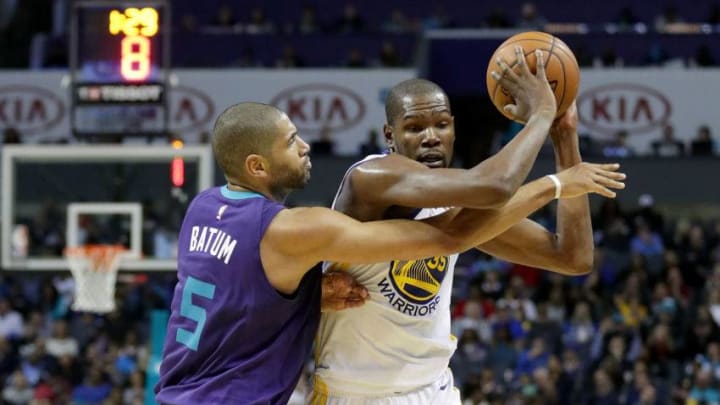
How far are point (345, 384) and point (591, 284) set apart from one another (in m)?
12.1

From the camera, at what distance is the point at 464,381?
14.9 meters

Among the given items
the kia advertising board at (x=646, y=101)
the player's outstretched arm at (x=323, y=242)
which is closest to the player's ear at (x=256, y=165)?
the player's outstretched arm at (x=323, y=242)

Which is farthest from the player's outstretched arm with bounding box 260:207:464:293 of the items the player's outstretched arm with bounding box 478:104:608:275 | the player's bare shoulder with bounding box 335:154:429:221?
the player's outstretched arm with bounding box 478:104:608:275

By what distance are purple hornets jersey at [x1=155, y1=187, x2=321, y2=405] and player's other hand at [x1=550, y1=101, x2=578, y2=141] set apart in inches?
52.6

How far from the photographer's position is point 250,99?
1992 cm

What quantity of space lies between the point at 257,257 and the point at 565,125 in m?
1.53

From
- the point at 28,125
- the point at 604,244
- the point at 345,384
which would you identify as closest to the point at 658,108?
the point at 604,244

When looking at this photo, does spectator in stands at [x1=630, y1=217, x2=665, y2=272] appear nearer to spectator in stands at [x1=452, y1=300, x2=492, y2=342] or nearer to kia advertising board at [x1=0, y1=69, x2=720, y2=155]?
kia advertising board at [x1=0, y1=69, x2=720, y2=155]

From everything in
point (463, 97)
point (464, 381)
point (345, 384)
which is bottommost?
point (464, 381)

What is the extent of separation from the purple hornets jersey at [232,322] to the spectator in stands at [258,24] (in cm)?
1707

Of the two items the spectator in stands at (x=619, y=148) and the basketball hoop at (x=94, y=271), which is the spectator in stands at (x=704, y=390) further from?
the basketball hoop at (x=94, y=271)

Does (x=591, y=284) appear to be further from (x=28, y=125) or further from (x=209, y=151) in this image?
(x=28, y=125)

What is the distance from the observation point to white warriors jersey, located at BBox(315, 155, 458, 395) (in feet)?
16.4

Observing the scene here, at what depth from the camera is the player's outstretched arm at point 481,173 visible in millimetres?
4457
